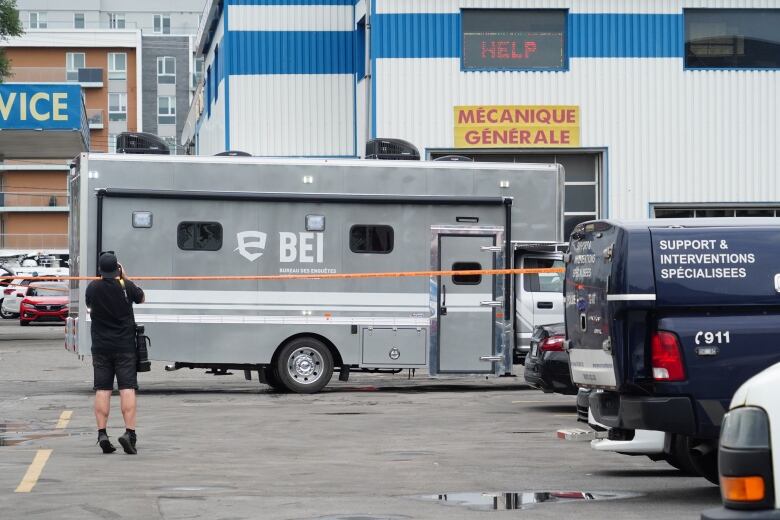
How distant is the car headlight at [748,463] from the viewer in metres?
5.25

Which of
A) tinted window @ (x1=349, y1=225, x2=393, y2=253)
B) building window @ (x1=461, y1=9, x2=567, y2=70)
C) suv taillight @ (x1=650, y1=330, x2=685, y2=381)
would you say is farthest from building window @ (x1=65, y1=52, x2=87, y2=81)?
suv taillight @ (x1=650, y1=330, x2=685, y2=381)

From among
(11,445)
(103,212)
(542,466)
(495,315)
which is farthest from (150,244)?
(542,466)

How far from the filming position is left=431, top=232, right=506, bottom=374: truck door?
19516 millimetres

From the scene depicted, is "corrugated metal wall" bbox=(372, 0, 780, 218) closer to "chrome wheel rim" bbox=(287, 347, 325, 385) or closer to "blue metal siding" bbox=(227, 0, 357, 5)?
"blue metal siding" bbox=(227, 0, 357, 5)

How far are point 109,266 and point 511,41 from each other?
19.5 meters

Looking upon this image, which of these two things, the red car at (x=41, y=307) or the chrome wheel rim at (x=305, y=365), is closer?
the chrome wheel rim at (x=305, y=365)

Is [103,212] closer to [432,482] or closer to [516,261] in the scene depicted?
[516,261]

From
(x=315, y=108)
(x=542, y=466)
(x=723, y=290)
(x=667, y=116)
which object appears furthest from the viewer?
(x=315, y=108)

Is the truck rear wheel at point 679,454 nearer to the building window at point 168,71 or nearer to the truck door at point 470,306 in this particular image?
the truck door at point 470,306

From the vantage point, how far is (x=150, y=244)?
1903 centimetres

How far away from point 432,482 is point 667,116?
70.9 ft

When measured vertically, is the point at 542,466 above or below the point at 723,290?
below

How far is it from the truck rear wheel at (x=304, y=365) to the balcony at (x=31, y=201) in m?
68.4

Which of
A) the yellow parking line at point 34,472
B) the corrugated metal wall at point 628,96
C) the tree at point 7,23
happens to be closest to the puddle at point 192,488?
the yellow parking line at point 34,472
